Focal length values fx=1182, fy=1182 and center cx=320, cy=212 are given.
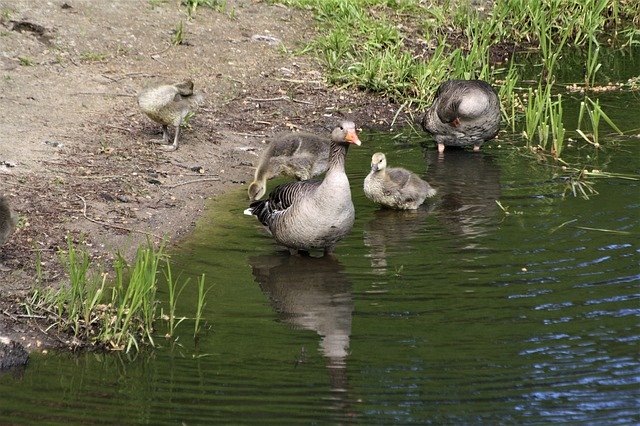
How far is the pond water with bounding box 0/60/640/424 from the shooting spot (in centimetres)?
669

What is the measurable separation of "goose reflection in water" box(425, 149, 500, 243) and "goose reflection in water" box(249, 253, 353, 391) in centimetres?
139

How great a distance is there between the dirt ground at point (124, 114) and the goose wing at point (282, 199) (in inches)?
30.5

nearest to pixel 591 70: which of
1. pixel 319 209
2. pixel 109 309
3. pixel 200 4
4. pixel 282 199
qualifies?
pixel 200 4

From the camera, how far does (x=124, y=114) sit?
1294 cm

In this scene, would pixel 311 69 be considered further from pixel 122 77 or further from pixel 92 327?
pixel 92 327

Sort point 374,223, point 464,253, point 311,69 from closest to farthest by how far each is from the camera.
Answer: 1. point 464,253
2. point 374,223
3. point 311,69

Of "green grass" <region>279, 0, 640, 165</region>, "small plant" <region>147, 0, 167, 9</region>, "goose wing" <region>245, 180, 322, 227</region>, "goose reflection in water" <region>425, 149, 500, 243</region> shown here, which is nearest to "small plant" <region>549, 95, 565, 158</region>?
"green grass" <region>279, 0, 640, 165</region>

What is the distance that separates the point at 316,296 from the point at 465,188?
11.3 feet

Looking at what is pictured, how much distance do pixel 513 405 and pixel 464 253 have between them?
2884 millimetres

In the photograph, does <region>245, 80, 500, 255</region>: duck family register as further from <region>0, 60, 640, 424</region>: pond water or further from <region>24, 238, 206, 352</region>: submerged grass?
<region>24, 238, 206, 352</region>: submerged grass

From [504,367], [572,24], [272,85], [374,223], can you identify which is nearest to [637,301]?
[504,367]

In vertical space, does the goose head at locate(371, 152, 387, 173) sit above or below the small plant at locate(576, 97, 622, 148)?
below

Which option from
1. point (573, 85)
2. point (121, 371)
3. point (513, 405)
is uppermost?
point (573, 85)

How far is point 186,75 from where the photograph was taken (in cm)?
1427
